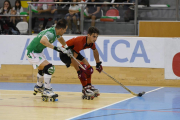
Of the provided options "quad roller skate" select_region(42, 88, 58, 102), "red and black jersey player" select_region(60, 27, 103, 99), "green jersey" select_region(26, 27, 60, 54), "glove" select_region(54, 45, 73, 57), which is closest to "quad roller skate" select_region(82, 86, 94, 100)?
"red and black jersey player" select_region(60, 27, 103, 99)

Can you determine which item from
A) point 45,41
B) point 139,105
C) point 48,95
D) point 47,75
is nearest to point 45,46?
point 45,41

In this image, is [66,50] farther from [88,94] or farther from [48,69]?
[88,94]

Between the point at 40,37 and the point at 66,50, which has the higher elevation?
the point at 40,37

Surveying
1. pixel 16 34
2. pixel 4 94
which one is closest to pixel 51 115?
pixel 4 94

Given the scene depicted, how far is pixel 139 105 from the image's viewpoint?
23.3 feet

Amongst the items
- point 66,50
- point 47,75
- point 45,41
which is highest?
point 45,41

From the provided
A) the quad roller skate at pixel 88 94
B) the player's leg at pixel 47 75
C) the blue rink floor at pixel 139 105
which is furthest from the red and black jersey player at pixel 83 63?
the blue rink floor at pixel 139 105

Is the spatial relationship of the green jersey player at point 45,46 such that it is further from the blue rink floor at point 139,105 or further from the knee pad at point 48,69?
the blue rink floor at point 139,105

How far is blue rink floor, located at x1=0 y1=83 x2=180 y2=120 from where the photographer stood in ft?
19.4

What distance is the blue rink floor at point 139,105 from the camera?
19.4 feet

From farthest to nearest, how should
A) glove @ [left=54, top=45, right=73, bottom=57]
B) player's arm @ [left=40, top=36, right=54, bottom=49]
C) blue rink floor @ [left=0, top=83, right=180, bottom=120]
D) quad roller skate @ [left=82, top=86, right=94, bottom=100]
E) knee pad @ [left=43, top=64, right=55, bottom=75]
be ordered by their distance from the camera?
1. quad roller skate @ [left=82, top=86, right=94, bottom=100]
2. knee pad @ [left=43, top=64, right=55, bottom=75]
3. glove @ [left=54, top=45, right=73, bottom=57]
4. player's arm @ [left=40, top=36, right=54, bottom=49]
5. blue rink floor @ [left=0, top=83, right=180, bottom=120]

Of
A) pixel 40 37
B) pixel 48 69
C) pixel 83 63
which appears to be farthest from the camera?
pixel 83 63

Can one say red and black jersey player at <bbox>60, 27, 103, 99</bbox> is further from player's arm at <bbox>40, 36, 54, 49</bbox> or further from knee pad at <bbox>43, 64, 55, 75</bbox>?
player's arm at <bbox>40, 36, 54, 49</bbox>

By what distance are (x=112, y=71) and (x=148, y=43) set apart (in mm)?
1206
